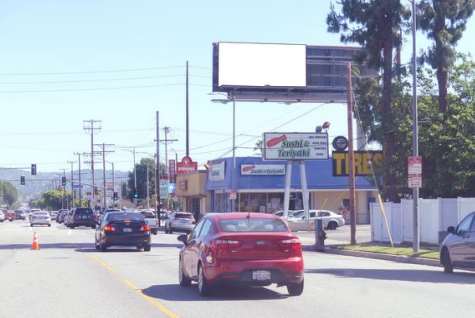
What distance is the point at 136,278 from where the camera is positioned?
2067cm

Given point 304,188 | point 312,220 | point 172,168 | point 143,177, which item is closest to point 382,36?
point 304,188

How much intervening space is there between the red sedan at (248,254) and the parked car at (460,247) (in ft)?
22.5

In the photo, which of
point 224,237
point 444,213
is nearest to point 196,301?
point 224,237

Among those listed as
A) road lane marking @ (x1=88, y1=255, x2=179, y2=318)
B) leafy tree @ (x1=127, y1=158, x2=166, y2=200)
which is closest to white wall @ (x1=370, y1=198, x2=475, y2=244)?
road lane marking @ (x1=88, y1=255, x2=179, y2=318)

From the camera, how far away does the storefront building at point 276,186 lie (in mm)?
67625

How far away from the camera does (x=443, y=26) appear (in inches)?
1508

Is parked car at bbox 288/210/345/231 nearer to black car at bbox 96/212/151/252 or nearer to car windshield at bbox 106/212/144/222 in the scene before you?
car windshield at bbox 106/212/144/222

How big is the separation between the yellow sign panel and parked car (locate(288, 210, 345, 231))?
923cm

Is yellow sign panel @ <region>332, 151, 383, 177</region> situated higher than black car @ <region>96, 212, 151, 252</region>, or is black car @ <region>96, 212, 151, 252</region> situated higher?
yellow sign panel @ <region>332, 151, 383, 177</region>

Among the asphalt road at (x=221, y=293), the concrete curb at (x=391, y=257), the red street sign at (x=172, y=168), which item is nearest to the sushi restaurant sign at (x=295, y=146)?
the concrete curb at (x=391, y=257)

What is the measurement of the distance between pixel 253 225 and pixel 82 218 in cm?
5628

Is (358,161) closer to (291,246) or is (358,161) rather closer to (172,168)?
(291,246)

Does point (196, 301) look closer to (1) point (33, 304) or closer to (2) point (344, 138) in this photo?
(1) point (33, 304)

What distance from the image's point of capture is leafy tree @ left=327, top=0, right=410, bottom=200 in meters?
38.7
